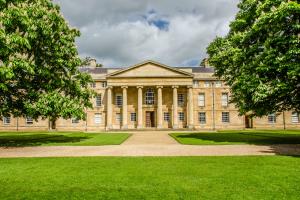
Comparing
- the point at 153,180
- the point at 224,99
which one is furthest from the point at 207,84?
the point at 153,180

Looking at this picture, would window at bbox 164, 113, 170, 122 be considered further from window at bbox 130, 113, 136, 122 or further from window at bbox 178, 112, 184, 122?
window at bbox 130, 113, 136, 122

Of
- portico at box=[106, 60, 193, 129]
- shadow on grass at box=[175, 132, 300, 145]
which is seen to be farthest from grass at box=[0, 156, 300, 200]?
portico at box=[106, 60, 193, 129]

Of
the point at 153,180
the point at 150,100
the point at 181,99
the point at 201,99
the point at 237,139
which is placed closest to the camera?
the point at 153,180

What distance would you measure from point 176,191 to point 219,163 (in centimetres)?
454

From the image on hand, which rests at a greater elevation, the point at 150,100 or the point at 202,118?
the point at 150,100

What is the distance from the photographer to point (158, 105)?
53719 millimetres

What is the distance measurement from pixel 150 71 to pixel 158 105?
6.56m

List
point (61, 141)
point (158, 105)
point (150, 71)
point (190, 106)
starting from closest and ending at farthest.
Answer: point (61, 141), point (190, 106), point (158, 105), point (150, 71)

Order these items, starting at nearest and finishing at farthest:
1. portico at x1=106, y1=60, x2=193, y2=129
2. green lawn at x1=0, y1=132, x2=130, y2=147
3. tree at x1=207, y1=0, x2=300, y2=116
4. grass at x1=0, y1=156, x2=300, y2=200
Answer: grass at x1=0, y1=156, x2=300, y2=200, tree at x1=207, y1=0, x2=300, y2=116, green lawn at x1=0, y1=132, x2=130, y2=147, portico at x1=106, y1=60, x2=193, y2=129

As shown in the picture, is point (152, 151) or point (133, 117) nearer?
point (152, 151)

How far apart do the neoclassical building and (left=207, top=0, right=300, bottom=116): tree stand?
99.1 feet

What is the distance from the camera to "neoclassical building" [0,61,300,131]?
53594 millimetres

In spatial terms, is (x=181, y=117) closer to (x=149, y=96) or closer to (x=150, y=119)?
(x=150, y=119)

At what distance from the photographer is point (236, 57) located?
2152 cm
